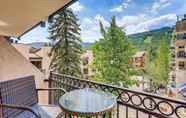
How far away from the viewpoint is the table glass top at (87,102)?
1.65 metres

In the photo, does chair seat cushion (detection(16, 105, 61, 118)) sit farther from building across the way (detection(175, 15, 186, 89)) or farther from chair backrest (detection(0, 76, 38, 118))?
building across the way (detection(175, 15, 186, 89))

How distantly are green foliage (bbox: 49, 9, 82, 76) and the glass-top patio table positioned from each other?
8790mm

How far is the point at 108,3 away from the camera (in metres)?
27.5

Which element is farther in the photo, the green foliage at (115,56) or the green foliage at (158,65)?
the green foliage at (158,65)

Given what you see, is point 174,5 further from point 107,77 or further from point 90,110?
point 90,110

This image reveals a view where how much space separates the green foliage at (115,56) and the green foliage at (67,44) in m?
1.30

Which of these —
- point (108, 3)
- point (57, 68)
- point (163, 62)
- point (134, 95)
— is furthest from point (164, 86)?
point (134, 95)

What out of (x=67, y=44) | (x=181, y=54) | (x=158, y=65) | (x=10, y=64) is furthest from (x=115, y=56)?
(x=181, y=54)

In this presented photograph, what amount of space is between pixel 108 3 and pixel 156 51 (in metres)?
13.5

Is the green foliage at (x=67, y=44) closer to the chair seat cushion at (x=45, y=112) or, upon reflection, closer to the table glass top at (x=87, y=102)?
the chair seat cushion at (x=45, y=112)

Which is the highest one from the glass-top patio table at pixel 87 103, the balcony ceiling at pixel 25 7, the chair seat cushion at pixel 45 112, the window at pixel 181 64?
the balcony ceiling at pixel 25 7

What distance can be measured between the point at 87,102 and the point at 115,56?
29.4 feet

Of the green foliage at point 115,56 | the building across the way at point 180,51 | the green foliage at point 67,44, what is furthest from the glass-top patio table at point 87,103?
the building across the way at point 180,51

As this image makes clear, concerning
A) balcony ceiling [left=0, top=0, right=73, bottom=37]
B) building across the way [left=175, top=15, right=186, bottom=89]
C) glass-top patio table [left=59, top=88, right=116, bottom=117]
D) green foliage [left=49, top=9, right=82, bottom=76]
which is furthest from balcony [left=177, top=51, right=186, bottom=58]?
glass-top patio table [left=59, top=88, right=116, bottom=117]
